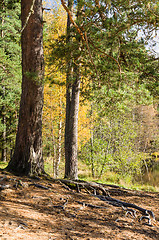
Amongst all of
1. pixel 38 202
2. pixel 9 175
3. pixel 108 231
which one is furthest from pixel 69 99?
pixel 108 231

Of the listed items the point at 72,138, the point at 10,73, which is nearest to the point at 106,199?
the point at 72,138

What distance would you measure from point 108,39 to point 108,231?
3.82m

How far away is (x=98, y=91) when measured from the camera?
5926 mm

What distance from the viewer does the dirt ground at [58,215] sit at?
259cm

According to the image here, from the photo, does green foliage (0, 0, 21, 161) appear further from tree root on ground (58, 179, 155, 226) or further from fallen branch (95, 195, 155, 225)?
fallen branch (95, 195, 155, 225)

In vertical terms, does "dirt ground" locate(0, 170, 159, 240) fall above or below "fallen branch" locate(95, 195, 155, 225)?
above

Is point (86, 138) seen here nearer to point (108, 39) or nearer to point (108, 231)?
point (108, 39)

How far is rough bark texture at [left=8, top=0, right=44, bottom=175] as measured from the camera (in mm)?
4812

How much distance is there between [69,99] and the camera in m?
7.50

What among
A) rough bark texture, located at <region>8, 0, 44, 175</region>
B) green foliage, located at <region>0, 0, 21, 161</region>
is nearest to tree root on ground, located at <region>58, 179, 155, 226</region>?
rough bark texture, located at <region>8, 0, 44, 175</region>

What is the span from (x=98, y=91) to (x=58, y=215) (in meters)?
3.56

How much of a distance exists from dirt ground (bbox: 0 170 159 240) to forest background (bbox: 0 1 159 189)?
7.74 feet

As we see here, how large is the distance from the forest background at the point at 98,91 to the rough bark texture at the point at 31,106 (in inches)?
16.6

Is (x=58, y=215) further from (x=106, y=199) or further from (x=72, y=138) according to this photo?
(x=72, y=138)
